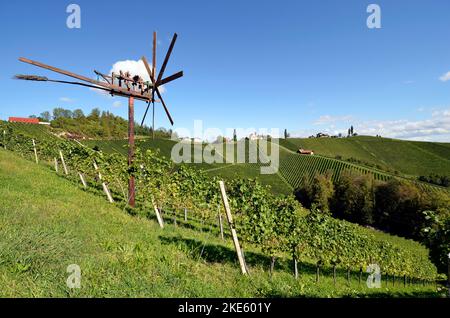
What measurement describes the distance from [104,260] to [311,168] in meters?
88.5

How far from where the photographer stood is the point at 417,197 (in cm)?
5675

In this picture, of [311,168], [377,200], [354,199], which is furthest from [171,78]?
[311,168]

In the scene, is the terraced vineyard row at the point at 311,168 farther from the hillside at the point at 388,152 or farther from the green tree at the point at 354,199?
the hillside at the point at 388,152

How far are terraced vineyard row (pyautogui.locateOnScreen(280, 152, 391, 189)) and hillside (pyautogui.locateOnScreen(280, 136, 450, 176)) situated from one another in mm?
15366

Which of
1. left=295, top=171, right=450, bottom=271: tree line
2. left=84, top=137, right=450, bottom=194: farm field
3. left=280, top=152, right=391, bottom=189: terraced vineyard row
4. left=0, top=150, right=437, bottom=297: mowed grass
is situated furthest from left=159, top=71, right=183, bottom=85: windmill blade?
left=280, top=152, right=391, bottom=189: terraced vineyard row

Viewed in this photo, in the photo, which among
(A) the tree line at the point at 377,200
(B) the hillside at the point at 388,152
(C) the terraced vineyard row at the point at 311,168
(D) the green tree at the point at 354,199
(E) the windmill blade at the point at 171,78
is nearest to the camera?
(E) the windmill blade at the point at 171,78

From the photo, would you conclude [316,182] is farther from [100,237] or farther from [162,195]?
[100,237]

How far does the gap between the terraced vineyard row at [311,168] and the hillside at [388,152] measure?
50.4 ft

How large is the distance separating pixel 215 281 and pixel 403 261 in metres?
18.5

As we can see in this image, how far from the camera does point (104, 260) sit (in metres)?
5.38

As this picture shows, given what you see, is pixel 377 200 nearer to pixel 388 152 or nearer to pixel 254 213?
pixel 254 213

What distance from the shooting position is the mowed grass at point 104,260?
4367mm

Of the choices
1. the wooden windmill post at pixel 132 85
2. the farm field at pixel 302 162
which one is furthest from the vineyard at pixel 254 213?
the farm field at pixel 302 162
